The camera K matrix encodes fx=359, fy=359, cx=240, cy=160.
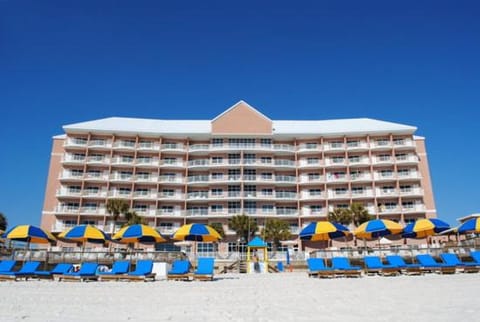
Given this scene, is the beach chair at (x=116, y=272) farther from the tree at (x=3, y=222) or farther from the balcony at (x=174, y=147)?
the tree at (x=3, y=222)

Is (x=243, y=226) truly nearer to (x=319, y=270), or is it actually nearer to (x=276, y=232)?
(x=276, y=232)

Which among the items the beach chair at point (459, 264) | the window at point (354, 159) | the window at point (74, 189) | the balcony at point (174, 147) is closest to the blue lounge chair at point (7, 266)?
the beach chair at point (459, 264)

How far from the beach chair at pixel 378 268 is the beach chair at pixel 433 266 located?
1229mm

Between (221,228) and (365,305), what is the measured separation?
108 feet

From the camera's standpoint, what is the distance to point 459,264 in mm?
17391

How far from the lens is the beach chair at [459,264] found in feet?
57.1

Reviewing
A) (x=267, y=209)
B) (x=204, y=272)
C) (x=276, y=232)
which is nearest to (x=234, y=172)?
(x=267, y=209)

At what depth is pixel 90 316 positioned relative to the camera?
23.7ft

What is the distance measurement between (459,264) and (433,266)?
1157 millimetres

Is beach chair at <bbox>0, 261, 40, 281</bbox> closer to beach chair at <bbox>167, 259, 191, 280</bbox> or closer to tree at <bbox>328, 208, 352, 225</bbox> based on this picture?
beach chair at <bbox>167, 259, 191, 280</bbox>

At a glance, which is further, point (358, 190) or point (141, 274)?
point (358, 190)

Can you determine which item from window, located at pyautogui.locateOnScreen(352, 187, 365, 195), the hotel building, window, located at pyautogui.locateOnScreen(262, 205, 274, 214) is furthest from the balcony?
window, located at pyautogui.locateOnScreen(352, 187, 365, 195)

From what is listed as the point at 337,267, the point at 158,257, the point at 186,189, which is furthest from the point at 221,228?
the point at 337,267

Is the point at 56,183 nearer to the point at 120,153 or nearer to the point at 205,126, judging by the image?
the point at 120,153
